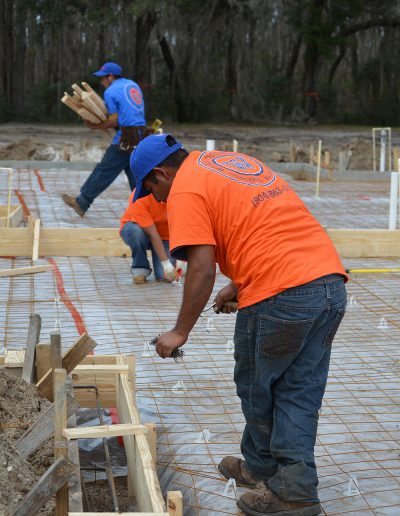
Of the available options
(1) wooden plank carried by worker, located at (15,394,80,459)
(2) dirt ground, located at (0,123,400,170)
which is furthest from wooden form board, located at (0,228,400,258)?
(2) dirt ground, located at (0,123,400,170)

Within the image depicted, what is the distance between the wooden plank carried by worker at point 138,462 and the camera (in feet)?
8.47

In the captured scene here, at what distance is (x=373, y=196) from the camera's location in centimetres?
1062

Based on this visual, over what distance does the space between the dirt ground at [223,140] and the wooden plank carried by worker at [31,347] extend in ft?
35.5

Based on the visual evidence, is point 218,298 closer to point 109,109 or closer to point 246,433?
point 246,433

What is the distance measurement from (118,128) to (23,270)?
2219 millimetres

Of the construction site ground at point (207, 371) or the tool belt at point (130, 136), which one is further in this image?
the tool belt at point (130, 136)

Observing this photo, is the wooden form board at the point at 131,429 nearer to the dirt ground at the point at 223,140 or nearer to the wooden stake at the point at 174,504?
the wooden stake at the point at 174,504

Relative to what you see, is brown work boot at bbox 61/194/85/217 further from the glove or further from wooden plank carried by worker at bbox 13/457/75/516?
wooden plank carried by worker at bbox 13/457/75/516

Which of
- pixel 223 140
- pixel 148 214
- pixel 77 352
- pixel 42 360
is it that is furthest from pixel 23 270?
pixel 223 140

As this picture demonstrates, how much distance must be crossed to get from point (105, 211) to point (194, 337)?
13.8 ft

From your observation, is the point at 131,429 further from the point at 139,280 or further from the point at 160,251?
the point at 139,280

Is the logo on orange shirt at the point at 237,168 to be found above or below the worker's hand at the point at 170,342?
above

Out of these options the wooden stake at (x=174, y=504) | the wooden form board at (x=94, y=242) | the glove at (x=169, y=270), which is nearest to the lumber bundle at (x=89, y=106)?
the wooden form board at (x=94, y=242)

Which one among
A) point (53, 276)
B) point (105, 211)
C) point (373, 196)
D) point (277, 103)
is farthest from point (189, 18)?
point (53, 276)
